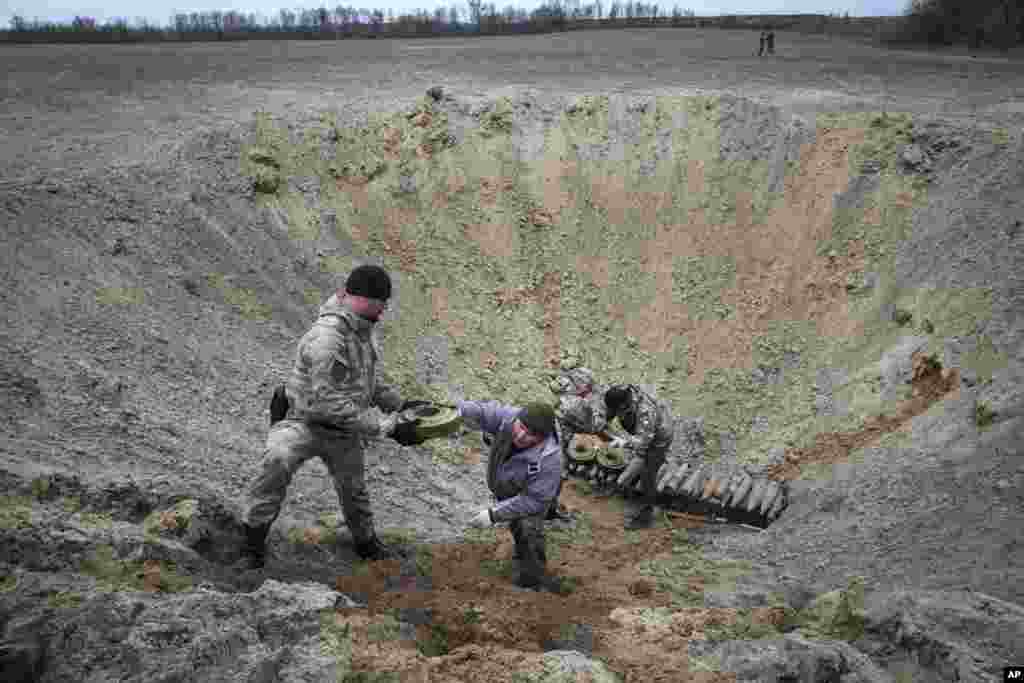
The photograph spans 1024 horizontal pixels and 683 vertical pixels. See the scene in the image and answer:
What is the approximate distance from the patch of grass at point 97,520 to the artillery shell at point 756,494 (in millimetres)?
6139

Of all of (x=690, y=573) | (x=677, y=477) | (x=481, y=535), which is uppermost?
(x=481, y=535)

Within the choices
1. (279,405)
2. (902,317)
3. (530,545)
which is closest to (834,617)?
(530,545)

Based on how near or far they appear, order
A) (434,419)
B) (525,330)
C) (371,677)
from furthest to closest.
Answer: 1. (525,330)
2. (434,419)
3. (371,677)

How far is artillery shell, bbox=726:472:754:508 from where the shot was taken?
26.7 feet

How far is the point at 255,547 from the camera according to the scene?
4.66m

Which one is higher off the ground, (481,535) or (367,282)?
(367,282)

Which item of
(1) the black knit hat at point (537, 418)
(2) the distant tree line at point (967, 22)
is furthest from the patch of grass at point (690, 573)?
(2) the distant tree line at point (967, 22)

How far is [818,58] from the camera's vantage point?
21.6 m

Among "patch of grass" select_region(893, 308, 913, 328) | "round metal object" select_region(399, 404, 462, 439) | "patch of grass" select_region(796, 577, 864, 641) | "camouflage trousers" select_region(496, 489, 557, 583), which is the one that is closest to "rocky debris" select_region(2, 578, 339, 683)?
"round metal object" select_region(399, 404, 462, 439)

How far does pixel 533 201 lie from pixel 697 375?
420 centimetres

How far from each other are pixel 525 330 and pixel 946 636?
7571mm

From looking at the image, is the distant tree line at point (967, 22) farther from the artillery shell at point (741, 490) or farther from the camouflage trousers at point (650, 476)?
the camouflage trousers at point (650, 476)

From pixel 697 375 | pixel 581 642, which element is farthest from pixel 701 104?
pixel 581 642

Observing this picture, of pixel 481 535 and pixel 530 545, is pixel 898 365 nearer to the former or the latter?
pixel 481 535
